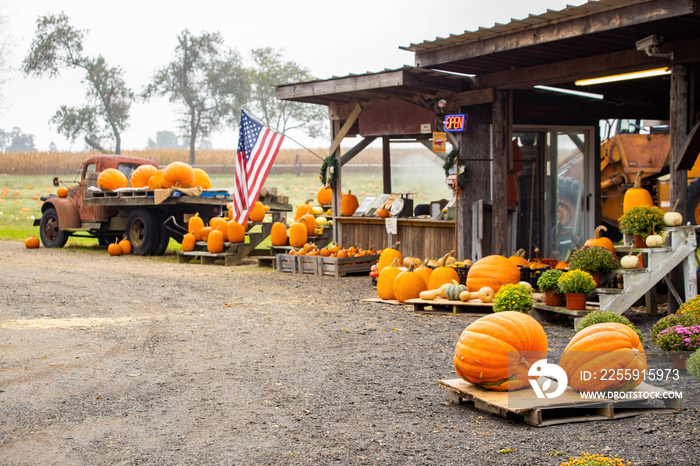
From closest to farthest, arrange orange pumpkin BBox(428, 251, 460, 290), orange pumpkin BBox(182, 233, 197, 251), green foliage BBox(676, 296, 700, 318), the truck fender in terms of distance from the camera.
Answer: green foliage BBox(676, 296, 700, 318) < orange pumpkin BBox(428, 251, 460, 290) < orange pumpkin BBox(182, 233, 197, 251) < the truck fender

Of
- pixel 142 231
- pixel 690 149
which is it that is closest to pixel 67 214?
pixel 142 231

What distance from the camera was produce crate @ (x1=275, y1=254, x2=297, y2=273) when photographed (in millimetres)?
13859

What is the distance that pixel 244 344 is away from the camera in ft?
24.1

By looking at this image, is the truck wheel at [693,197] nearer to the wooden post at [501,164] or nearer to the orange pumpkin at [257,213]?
the wooden post at [501,164]

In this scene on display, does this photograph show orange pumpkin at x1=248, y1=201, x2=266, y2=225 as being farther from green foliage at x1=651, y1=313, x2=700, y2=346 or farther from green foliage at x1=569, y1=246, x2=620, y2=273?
green foliage at x1=651, y1=313, x2=700, y2=346

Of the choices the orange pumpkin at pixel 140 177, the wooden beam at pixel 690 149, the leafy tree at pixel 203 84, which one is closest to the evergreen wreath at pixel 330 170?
the orange pumpkin at pixel 140 177

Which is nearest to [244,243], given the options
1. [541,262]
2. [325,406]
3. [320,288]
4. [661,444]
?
[320,288]

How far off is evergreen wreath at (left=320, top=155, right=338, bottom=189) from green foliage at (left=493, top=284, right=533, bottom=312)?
21.1 ft

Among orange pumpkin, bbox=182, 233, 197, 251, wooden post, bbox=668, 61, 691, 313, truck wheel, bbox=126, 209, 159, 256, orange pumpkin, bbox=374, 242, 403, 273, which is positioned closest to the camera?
wooden post, bbox=668, 61, 691, 313

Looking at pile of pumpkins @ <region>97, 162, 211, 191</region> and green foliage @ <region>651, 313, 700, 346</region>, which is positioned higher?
pile of pumpkins @ <region>97, 162, 211, 191</region>

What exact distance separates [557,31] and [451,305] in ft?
11.1

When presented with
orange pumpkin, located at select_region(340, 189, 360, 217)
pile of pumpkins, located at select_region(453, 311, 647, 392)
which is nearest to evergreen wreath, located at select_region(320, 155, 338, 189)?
orange pumpkin, located at select_region(340, 189, 360, 217)

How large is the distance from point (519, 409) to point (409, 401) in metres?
0.90

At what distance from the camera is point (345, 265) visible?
1322cm
